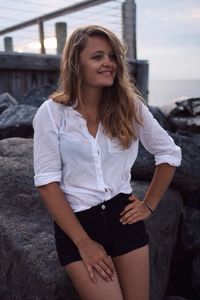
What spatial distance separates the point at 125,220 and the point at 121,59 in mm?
879

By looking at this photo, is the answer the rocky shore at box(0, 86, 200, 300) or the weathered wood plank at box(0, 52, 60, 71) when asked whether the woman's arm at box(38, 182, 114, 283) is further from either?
the weathered wood plank at box(0, 52, 60, 71)

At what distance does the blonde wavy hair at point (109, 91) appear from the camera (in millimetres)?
2309

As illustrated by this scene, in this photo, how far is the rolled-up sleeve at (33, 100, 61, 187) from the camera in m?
2.20

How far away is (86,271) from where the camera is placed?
85.8 inches

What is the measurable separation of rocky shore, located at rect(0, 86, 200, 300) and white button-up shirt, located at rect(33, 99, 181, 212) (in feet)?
2.13

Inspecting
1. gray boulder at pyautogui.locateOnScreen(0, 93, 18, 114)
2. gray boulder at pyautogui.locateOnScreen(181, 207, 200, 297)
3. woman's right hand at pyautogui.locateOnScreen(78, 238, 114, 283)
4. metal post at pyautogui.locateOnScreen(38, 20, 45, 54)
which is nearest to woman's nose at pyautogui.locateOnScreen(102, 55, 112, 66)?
woman's right hand at pyautogui.locateOnScreen(78, 238, 114, 283)

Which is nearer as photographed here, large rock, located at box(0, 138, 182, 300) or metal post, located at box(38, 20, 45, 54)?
large rock, located at box(0, 138, 182, 300)

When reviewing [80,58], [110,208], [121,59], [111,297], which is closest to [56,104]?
[80,58]

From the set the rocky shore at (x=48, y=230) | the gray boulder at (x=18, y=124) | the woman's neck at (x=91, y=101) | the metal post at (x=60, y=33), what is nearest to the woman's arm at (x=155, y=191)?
the woman's neck at (x=91, y=101)

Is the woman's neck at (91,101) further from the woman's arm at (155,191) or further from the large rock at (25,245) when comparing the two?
the large rock at (25,245)

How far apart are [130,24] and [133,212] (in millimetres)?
6994

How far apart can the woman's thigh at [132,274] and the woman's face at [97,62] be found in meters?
0.93

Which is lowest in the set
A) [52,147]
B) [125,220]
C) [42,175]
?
[125,220]

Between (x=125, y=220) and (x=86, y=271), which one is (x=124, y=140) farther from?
(x=86, y=271)
